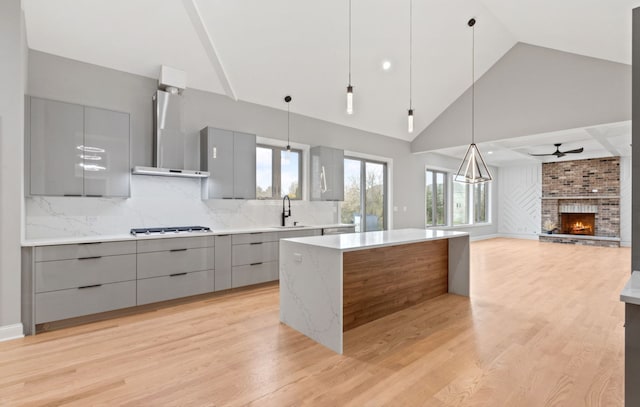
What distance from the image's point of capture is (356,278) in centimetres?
329

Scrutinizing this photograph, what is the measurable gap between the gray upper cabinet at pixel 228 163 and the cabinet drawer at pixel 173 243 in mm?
711

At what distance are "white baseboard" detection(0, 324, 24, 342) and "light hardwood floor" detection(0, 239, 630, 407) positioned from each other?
3.1 inches

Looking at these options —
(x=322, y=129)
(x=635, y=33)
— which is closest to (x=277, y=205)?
(x=322, y=129)

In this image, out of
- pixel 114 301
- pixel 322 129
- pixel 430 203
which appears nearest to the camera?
pixel 114 301

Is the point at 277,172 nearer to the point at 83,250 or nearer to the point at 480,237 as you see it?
the point at 83,250

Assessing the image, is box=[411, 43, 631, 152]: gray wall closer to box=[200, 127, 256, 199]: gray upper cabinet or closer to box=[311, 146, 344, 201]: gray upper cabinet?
box=[311, 146, 344, 201]: gray upper cabinet

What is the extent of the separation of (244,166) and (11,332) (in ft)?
9.97

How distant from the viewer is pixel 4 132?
9.57ft

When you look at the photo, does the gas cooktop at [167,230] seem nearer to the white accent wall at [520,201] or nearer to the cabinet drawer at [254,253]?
the cabinet drawer at [254,253]

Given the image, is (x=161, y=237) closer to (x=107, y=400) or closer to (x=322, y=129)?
(x=107, y=400)

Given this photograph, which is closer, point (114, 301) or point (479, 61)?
point (114, 301)

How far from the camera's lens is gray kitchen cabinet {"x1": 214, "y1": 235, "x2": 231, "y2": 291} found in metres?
4.23

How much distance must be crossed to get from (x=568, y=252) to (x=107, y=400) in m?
9.79

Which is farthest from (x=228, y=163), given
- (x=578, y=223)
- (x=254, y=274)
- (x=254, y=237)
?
(x=578, y=223)
